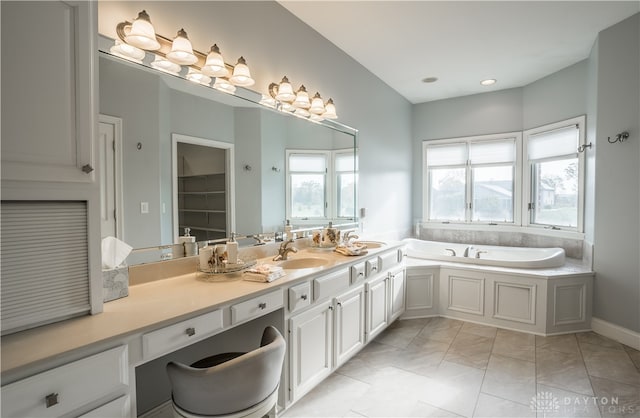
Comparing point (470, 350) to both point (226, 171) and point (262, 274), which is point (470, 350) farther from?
point (226, 171)

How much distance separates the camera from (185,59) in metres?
1.74

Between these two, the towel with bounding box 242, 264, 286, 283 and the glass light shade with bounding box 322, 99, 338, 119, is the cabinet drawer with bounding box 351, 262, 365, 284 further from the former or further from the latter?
the glass light shade with bounding box 322, 99, 338, 119

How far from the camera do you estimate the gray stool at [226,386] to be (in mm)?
1114

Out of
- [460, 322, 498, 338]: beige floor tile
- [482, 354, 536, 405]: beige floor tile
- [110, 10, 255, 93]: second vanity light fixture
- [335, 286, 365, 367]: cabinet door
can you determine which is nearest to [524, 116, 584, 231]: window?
[460, 322, 498, 338]: beige floor tile

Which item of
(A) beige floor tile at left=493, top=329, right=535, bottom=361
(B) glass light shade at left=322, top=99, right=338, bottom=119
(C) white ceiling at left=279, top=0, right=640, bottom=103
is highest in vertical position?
(C) white ceiling at left=279, top=0, right=640, bottom=103

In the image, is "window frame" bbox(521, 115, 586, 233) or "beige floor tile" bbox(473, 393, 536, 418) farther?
"window frame" bbox(521, 115, 586, 233)

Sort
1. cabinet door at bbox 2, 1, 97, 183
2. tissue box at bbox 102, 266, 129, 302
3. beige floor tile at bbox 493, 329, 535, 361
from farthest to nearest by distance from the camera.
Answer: beige floor tile at bbox 493, 329, 535, 361, tissue box at bbox 102, 266, 129, 302, cabinet door at bbox 2, 1, 97, 183

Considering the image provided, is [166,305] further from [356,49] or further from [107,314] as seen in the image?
[356,49]

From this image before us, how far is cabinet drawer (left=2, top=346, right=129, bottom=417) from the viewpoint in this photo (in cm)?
84

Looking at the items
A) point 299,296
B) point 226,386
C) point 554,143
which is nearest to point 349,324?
point 299,296

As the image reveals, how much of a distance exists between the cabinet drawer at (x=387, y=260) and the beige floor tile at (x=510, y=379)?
108 cm

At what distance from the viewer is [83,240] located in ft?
3.85

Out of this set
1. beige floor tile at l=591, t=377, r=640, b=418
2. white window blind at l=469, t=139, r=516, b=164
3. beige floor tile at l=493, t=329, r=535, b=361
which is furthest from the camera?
white window blind at l=469, t=139, r=516, b=164

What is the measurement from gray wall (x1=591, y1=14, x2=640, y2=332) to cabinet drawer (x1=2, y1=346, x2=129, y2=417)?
381 centimetres
